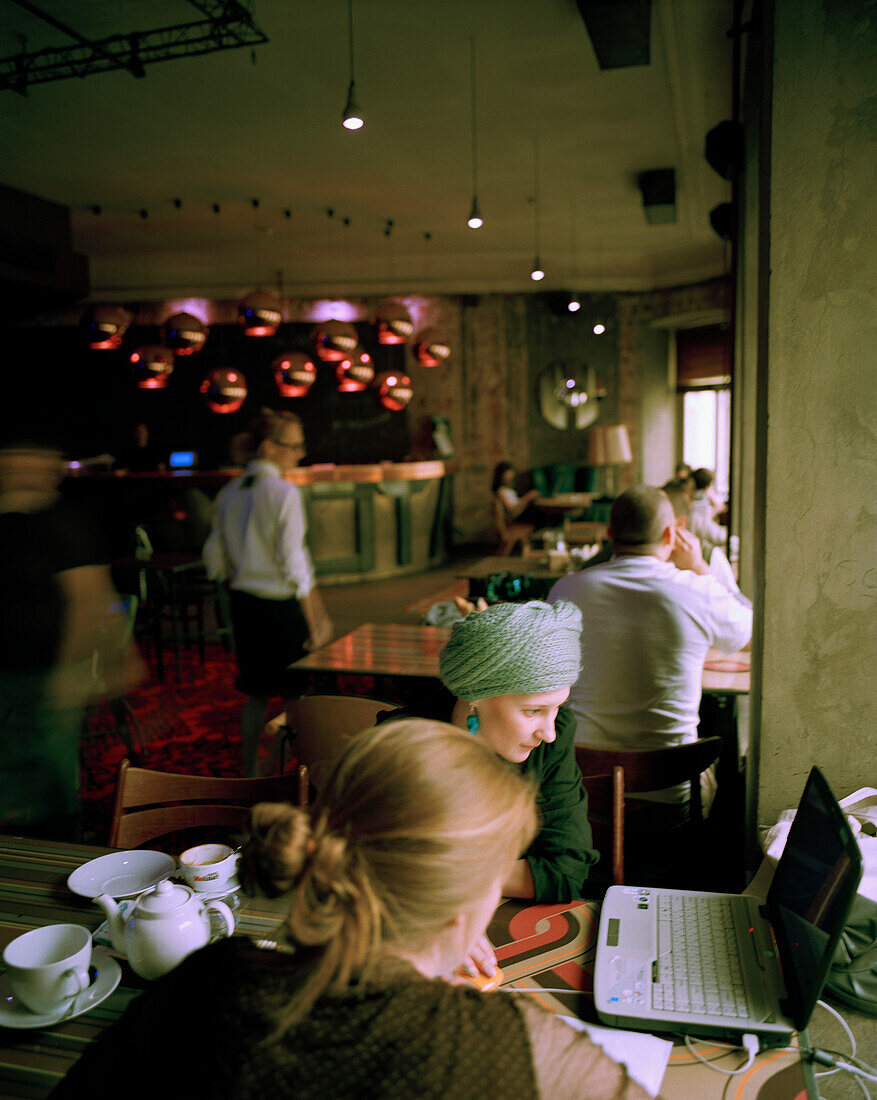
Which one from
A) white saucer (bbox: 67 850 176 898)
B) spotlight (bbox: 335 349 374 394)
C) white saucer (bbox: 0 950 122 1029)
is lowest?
white saucer (bbox: 0 950 122 1029)

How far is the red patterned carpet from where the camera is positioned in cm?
392

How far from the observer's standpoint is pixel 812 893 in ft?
3.80

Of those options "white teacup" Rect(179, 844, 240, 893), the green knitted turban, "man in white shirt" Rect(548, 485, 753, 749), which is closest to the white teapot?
"white teacup" Rect(179, 844, 240, 893)

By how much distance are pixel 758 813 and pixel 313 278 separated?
36.1 ft

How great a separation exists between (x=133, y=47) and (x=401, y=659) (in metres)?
3.85

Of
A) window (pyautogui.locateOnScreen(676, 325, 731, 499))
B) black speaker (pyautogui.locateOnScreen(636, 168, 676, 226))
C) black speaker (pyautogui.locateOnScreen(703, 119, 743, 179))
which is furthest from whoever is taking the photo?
window (pyautogui.locateOnScreen(676, 325, 731, 499))

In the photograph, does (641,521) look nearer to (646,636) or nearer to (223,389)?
(646,636)

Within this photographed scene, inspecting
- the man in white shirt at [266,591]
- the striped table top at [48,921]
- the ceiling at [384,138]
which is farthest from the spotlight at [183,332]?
the striped table top at [48,921]

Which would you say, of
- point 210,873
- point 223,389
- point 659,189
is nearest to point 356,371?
point 223,389

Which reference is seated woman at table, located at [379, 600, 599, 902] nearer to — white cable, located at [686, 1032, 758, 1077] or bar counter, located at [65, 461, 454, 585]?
white cable, located at [686, 1032, 758, 1077]

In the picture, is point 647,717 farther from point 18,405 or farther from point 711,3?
point 18,405

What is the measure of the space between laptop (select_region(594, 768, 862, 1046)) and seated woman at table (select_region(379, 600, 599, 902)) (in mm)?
152

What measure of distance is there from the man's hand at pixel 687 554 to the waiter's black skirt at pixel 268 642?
169 cm

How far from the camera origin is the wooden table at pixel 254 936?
42.4 inches
